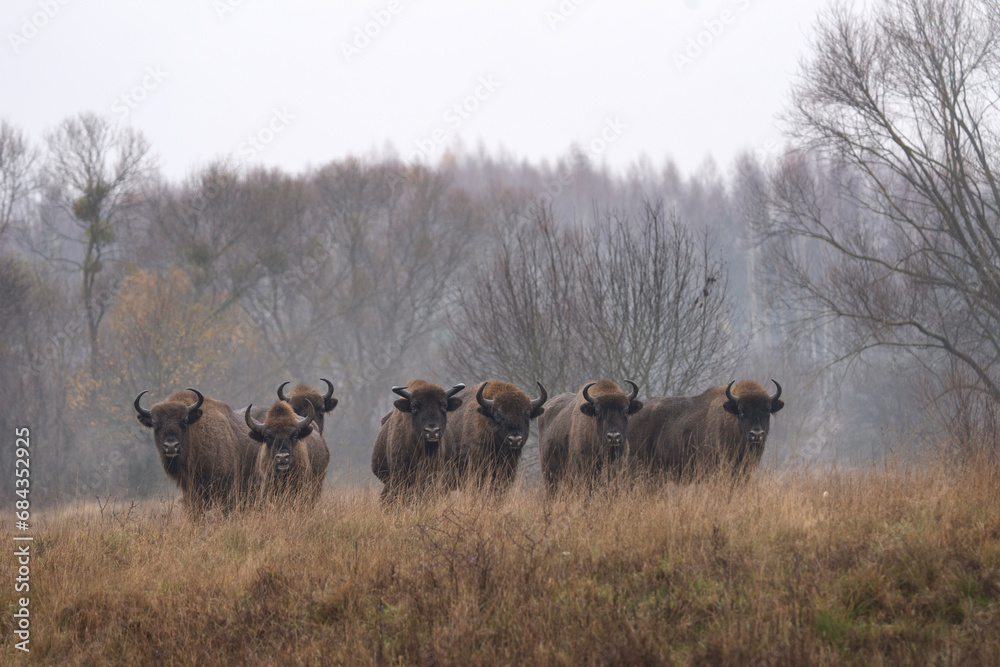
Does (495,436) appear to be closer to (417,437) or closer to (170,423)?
(417,437)

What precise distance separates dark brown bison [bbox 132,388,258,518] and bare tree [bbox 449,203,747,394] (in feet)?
28.8

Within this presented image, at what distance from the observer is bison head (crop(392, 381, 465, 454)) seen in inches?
473

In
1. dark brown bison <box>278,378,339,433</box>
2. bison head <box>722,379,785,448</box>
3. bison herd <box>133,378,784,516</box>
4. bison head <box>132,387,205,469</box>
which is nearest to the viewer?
bison head <box>132,387,205,469</box>

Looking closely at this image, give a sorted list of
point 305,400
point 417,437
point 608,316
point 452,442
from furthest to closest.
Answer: point 608,316
point 305,400
point 452,442
point 417,437

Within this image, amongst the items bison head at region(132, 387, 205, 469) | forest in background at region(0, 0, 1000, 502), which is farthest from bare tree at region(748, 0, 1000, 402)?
bison head at region(132, 387, 205, 469)

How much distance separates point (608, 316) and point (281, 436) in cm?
1120

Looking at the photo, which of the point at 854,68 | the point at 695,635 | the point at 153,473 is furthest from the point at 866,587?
the point at 153,473

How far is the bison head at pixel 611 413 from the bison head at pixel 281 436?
12.9 ft

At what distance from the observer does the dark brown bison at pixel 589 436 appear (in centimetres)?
1205

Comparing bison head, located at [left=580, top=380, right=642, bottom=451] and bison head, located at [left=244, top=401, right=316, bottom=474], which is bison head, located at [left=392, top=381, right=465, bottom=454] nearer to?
bison head, located at [left=244, top=401, right=316, bottom=474]

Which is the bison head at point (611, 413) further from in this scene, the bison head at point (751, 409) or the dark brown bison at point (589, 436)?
the bison head at point (751, 409)

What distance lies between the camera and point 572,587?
671cm

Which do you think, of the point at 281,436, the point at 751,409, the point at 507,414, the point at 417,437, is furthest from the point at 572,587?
the point at 751,409

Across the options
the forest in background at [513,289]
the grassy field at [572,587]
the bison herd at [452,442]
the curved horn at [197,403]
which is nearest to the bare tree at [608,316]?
the forest in background at [513,289]
